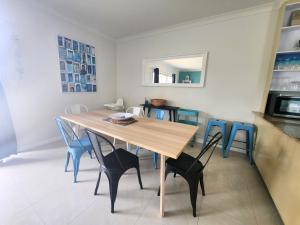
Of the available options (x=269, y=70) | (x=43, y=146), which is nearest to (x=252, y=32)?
(x=269, y=70)

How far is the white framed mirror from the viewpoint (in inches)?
119

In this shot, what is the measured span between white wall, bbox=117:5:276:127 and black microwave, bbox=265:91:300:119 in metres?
0.45

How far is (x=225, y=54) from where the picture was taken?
2.64m

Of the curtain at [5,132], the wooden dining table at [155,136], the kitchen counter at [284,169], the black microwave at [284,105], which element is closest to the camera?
the kitchen counter at [284,169]

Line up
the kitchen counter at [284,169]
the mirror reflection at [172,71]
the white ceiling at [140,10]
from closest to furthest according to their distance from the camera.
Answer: the kitchen counter at [284,169] < the white ceiling at [140,10] < the mirror reflection at [172,71]

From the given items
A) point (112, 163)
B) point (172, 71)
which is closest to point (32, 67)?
point (112, 163)

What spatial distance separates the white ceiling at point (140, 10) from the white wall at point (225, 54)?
0.22m

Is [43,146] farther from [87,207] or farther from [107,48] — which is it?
[107,48]

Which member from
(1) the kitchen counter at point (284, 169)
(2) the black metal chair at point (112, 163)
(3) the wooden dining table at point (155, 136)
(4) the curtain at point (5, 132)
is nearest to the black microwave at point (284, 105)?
(1) the kitchen counter at point (284, 169)

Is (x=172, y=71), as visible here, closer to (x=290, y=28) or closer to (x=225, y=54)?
(x=225, y=54)

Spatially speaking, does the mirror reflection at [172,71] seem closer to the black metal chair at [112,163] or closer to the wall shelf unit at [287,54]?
the wall shelf unit at [287,54]

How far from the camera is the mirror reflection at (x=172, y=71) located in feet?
11.0

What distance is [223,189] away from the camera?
5.55 ft

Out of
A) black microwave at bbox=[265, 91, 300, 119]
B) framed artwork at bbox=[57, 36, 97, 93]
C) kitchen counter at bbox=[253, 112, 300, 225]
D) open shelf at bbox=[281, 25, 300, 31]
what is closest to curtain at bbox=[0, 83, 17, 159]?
framed artwork at bbox=[57, 36, 97, 93]
